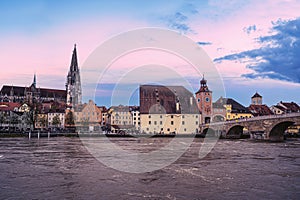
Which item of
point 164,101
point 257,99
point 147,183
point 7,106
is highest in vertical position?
point 257,99

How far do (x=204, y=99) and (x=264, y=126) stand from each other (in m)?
46.0

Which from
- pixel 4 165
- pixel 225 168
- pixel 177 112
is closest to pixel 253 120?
pixel 177 112

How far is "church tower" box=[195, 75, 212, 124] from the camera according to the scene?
110m

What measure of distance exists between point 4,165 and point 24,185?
7750 mm

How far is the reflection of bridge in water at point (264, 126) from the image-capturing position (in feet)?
191

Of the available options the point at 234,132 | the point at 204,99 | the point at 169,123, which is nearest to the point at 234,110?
the point at 204,99

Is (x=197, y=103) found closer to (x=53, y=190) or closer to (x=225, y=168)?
(x=225, y=168)

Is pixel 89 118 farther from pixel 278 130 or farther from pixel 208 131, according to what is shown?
pixel 278 130

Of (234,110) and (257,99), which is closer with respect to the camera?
(234,110)

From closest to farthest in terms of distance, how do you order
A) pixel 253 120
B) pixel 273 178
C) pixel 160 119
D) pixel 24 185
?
pixel 24 185
pixel 273 178
pixel 253 120
pixel 160 119

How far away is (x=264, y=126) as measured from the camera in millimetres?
64688

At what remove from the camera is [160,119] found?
105 metres

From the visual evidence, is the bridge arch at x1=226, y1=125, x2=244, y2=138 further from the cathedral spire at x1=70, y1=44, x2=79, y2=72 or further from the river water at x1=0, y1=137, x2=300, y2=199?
the cathedral spire at x1=70, y1=44, x2=79, y2=72

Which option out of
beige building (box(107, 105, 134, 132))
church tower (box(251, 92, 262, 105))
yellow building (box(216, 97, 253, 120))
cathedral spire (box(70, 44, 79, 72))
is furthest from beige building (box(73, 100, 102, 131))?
church tower (box(251, 92, 262, 105))
